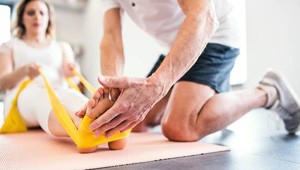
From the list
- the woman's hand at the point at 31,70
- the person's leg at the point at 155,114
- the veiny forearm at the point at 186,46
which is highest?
the veiny forearm at the point at 186,46

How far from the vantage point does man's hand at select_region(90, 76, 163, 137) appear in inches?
23.5

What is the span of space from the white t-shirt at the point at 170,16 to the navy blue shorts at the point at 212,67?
28 millimetres

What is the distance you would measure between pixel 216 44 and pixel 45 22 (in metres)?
0.93

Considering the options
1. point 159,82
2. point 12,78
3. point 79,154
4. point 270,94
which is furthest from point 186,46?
point 12,78

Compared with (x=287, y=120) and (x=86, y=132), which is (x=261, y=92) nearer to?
(x=287, y=120)

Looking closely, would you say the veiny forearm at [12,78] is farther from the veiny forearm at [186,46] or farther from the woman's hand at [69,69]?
the veiny forearm at [186,46]

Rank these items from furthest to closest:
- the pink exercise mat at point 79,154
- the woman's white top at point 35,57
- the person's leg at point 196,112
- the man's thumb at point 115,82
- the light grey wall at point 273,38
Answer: the light grey wall at point 273,38, the woman's white top at point 35,57, the person's leg at point 196,112, the pink exercise mat at point 79,154, the man's thumb at point 115,82

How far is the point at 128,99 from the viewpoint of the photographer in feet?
1.97

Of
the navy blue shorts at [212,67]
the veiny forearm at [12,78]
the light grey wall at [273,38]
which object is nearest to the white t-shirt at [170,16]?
the navy blue shorts at [212,67]

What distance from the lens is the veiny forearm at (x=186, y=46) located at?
2.09ft

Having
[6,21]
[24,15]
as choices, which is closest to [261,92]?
[24,15]

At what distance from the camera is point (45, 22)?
5.53ft

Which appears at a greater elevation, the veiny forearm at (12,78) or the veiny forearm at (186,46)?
the veiny forearm at (186,46)

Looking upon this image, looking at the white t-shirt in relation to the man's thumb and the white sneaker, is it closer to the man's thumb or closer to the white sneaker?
the white sneaker
